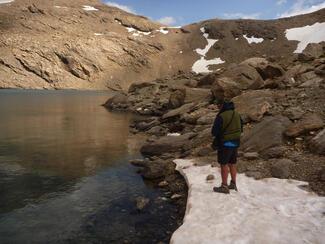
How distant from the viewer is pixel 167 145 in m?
21.0

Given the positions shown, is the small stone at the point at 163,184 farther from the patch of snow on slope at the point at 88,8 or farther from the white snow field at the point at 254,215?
the patch of snow on slope at the point at 88,8

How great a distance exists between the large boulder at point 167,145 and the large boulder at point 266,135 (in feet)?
13.2

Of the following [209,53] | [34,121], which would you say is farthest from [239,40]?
[34,121]

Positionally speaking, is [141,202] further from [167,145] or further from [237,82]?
[237,82]

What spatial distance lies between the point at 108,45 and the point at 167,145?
4651 inches

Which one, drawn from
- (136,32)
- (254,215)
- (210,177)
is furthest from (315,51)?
(136,32)

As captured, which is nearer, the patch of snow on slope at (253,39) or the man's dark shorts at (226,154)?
the man's dark shorts at (226,154)

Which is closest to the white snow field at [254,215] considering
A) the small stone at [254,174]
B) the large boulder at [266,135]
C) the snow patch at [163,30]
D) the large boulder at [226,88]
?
the small stone at [254,174]

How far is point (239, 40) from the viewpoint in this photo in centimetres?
13412

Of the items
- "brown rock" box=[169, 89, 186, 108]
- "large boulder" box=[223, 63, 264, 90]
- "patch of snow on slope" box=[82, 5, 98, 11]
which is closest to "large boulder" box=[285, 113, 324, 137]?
"large boulder" box=[223, 63, 264, 90]

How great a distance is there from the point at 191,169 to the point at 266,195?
4468 millimetres

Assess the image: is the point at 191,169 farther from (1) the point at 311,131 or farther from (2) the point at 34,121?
(2) the point at 34,121

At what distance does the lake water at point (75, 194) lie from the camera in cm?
1073

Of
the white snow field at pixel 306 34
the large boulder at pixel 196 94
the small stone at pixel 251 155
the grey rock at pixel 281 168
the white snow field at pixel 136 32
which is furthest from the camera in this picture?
the white snow field at pixel 136 32
